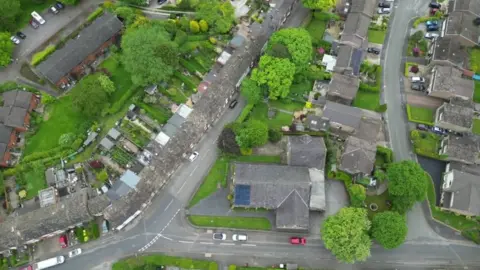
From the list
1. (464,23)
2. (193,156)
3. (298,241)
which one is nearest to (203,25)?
(193,156)

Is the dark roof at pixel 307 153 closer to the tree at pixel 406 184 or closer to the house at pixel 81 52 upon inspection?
the tree at pixel 406 184

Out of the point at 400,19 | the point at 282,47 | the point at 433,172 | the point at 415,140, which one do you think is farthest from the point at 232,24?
the point at 433,172

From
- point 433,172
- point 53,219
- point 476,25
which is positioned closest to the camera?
point 53,219

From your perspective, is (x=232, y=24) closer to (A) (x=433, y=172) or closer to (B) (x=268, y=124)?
(B) (x=268, y=124)

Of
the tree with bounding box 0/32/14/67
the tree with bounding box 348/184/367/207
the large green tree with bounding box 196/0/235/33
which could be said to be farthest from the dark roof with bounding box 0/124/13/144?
the tree with bounding box 348/184/367/207

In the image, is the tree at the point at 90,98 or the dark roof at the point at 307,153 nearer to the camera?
the dark roof at the point at 307,153

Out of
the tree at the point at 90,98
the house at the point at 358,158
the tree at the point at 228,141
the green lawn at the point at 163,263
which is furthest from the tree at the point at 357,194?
the tree at the point at 90,98

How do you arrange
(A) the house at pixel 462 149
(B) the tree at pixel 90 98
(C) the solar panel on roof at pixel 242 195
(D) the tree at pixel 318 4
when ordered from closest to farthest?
(C) the solar panel on roof at pixel 242 195 → (A) the house at pixel 462 149 → (B) the tree at pixel 90 98 → (D) the tree at pixel 318 4

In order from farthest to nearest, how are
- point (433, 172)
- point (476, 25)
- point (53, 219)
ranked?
point (476, 25)
point (433, 172)
point (53, 219)
